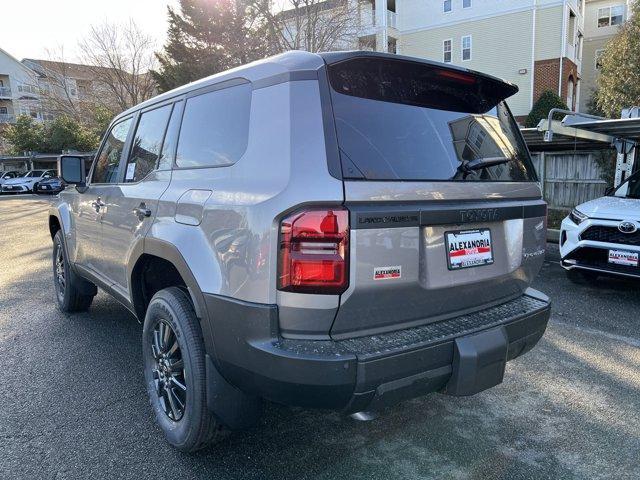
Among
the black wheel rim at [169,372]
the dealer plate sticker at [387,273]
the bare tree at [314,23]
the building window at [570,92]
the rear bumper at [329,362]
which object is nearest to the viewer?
the rear bumper at [329,362]

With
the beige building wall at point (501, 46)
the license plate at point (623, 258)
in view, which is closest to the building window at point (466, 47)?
the beige building wall at point (501, 46)

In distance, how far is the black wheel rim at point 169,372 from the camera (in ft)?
8.55

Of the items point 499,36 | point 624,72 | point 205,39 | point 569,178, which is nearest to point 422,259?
point 569,178

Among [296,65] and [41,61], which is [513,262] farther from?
[41,61]

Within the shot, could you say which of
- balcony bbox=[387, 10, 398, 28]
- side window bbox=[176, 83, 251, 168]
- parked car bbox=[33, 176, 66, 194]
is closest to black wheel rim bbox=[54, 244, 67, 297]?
side window bbox=[176, 83, 251, 168]

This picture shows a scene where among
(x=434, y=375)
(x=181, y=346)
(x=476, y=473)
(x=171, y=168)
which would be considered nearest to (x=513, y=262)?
(x=434, y=375)

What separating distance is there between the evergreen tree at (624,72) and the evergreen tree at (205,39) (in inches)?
552

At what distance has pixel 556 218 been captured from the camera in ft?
36.6

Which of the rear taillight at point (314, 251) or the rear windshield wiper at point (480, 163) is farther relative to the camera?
the rear windshield wiper at point (480, 163)

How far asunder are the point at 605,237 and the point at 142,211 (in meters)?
4.82

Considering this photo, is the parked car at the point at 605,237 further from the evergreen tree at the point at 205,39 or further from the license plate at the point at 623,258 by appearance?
the evergreen tree at the point at 205,39

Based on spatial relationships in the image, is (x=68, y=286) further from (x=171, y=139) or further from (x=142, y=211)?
(x=171, y=139)

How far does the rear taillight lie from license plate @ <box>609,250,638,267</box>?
430 cm

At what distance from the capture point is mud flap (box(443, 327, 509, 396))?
7.05 feet
